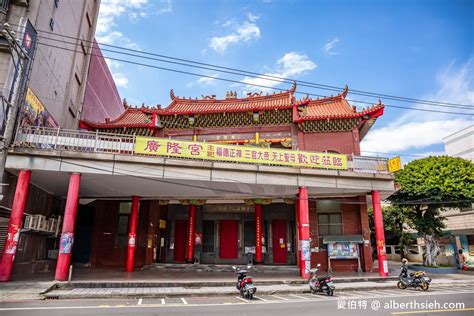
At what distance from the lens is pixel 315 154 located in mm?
16359

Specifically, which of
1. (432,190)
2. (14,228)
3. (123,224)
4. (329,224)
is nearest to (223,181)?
(329,224)

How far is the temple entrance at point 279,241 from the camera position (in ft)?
67.7

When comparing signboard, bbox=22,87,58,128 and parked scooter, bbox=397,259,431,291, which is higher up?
signboard, bbox=22,87,58,128

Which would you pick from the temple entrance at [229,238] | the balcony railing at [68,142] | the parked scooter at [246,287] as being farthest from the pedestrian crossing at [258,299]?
the temple entrance at [229,238]

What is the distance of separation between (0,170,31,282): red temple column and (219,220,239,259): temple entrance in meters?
12.2

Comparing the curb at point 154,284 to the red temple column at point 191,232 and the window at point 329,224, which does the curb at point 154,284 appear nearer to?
the window at point 329,224

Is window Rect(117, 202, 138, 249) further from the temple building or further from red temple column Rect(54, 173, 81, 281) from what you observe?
red temple column Rect(54, 173, 81, 281)

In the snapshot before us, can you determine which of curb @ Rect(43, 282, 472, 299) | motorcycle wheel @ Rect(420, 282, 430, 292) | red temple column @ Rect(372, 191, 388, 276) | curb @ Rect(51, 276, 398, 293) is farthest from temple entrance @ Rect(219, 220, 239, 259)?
motorcycle wheel @ Rect(420, 282, 430, 292)

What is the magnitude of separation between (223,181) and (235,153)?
155 cm

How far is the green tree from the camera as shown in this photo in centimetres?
2016

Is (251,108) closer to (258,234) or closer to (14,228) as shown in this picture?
(258,234)

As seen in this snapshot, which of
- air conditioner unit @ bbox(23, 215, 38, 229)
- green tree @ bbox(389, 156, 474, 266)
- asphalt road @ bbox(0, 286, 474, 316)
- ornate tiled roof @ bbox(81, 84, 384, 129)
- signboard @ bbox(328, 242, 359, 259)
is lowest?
asphalt road @ bbox(0, 286, 474, 316)

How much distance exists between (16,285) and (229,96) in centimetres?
1758

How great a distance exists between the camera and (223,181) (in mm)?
15125
